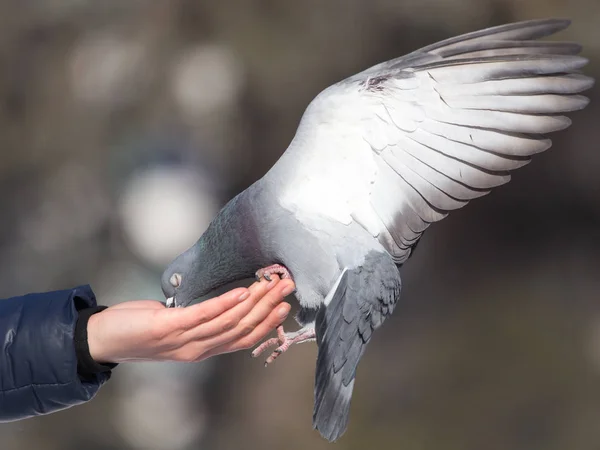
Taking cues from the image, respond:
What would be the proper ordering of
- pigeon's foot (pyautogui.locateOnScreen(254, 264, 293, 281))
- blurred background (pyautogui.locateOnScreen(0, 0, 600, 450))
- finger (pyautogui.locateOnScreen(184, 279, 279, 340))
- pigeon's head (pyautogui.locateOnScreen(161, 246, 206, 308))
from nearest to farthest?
finger (pyautogui.locateOnScreen(184, 279, 279, 340))
pigeon's foot (pyautogui.locateOnScreen(254, 264, 293, 281))
pigeon's head (pyautogui.locateOnScreen(161, 246, 206, 308))
blurred background (pyautogui.locateOnScreen(0, 0, 600, 450))

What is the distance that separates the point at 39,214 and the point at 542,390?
265cm

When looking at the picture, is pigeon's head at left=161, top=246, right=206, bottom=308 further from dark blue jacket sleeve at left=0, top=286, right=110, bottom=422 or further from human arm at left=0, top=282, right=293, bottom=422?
dark blue jacket sleeve at left=0, top=286, right=110, bottom=422

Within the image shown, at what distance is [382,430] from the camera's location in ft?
11.5

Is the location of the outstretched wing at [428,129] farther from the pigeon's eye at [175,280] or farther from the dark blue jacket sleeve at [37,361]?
the dark blue jacket sleeve at [37,361]

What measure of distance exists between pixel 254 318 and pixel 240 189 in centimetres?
228

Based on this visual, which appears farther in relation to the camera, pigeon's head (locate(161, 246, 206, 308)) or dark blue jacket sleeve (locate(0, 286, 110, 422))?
pigeon's head (locate(161, 246, 206, 308))

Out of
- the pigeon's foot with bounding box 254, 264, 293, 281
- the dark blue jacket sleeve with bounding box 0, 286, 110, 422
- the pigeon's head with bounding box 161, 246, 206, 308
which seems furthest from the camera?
Answer: the pigeon's head with bounding box 161, 246, 206, 308

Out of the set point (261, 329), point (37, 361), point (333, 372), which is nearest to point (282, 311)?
point (261, 329)

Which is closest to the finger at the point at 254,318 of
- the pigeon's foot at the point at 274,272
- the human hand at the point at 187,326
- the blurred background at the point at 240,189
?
the human hand at the point at 187,326

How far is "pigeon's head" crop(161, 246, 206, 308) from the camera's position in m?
1.65

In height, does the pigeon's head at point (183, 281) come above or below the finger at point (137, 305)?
below

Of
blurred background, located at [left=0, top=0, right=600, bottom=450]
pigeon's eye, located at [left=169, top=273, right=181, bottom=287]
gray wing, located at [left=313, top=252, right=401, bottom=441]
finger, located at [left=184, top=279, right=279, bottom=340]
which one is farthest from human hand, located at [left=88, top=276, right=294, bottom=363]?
blurred background, located at [left=0, top=0, right=600, bottom=450]

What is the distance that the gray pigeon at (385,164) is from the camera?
138 centimetres

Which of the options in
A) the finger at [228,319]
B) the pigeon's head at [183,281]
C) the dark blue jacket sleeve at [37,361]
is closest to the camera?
the dark blue jacket sleeve at [37,361]
